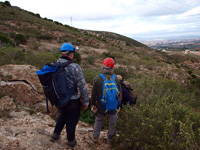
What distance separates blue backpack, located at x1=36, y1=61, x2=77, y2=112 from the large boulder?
82.2 inches

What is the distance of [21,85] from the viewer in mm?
4164

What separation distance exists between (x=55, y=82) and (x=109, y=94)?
0.94 metres

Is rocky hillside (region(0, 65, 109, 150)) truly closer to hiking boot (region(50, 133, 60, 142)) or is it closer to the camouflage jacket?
hiking boot (region(50, 133, 60, 142))

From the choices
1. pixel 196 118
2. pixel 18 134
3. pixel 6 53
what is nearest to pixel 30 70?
pixel 6 53

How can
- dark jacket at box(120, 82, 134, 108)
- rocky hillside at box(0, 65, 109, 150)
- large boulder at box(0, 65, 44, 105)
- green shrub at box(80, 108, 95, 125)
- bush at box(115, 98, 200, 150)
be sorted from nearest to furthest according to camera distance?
bush at box(115, 98, 200, 150), rocky hillside at box(0, 65, 109, 150), dark jacket at box(120, 82, 134, 108), large boulder at box(0, 65, 44, 105), green shrub at box(80, 108, 95, 125)

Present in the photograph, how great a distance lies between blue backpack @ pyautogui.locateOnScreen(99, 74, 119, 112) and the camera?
2717 mm

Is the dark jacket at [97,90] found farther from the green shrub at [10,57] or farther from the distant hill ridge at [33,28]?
the distant hill ridge at [33,28]

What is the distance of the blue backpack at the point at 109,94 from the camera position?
2.72 meters

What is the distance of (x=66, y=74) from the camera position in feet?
7.88

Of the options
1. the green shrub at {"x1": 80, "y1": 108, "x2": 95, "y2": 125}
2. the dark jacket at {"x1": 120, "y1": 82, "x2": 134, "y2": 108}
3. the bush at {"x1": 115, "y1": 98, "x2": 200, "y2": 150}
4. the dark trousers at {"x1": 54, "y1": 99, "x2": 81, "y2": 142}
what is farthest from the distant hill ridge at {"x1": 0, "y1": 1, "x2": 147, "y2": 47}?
the bush at {"x1": 115, "y1": 98, "x2": 200, "y2": 150}

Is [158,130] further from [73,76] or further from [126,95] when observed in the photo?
[73,76]

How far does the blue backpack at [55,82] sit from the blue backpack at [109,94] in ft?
2.17

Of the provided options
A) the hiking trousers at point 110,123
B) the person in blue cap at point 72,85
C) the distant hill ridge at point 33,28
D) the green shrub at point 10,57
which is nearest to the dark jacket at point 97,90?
the hiking trousers at point 110,123

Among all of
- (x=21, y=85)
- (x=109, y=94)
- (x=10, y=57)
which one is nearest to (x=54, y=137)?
(x=109, y=94)
